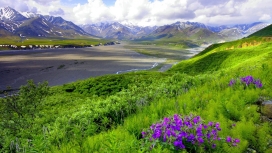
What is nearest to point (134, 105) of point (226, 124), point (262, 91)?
point (226, 124)

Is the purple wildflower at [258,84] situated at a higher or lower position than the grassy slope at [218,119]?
higher

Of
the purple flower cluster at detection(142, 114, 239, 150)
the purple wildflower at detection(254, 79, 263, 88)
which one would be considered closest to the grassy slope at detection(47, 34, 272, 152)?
the purple wildflower at detection(254, 79, 263, 88)

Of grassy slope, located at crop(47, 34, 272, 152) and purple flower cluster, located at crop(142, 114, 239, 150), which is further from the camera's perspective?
grassy slope, located at crop(47, 34, 272, 152)

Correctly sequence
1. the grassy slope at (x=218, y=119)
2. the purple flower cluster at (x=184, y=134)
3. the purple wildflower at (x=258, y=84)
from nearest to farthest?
the purple flower cluster at (x=184, y=134)
the grassy slope at (x=218, y=119)
the purple wildflower at (x=258, y=84)

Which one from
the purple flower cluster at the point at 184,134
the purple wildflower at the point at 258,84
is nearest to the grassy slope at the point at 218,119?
the purple wildflower at the point at 258,84

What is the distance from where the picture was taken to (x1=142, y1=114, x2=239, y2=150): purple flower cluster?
427 centimetres

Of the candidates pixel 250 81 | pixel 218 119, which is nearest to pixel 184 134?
pixel 218 119

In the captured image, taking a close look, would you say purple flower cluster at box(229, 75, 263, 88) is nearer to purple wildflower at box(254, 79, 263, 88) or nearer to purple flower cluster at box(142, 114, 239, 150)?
purple wildflower at box(254, 79, 263, 88)

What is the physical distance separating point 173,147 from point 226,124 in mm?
2210

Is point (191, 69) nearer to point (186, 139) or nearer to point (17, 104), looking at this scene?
point (17, 104)

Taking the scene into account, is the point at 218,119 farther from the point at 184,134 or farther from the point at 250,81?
the point at 250,81

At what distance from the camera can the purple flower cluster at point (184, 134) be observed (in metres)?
4.27

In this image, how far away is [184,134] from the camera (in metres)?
4.32

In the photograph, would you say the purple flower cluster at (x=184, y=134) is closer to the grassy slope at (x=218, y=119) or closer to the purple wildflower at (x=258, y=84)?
the grassy slope at (x=218, y=119)
